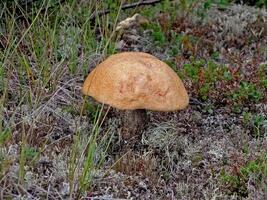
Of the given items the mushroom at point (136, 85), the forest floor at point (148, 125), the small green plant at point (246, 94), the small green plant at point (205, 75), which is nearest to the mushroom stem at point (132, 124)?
the forest floor at point (148, 125)

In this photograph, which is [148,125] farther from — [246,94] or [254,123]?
[246,94]

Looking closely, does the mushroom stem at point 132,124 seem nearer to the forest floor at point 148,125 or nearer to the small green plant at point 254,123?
the forest floor at point 148,125

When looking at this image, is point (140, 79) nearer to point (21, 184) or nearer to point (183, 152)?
point (183, 152)

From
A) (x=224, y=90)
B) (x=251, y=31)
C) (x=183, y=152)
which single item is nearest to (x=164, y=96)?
(x=183, y=152)

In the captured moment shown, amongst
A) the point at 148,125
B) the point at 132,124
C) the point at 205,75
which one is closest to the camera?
the point at 132,124

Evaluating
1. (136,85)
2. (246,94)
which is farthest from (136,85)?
(246,94)

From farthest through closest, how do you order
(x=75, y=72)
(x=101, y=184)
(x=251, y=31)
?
(x=251, y=31)
(x=75, y=72)
(x=101, y=184)

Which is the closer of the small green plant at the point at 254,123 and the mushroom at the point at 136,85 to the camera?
the mushroom at the point at 136,85
